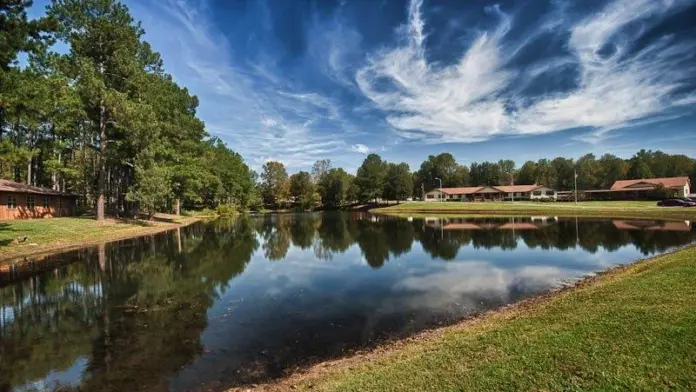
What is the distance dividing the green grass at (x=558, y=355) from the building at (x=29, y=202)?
139 feet

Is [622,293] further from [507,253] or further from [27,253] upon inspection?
[27,253]

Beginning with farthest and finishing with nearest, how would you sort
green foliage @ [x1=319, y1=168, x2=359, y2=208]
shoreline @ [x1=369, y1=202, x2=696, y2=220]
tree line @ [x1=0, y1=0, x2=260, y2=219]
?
green foliage @ [x1=319, y1=168, x2=359, y2=208] → shoreline @ [x1=369, y1=202, x2=696, y2=220] → tree line @ [x1=0, y1=0, x2=260, y2=219]

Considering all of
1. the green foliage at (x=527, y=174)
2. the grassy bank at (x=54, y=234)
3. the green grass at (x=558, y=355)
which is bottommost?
the green grass at (x=558, y=355)

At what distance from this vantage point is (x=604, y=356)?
20.7 ft

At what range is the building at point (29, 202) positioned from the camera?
1372 inches

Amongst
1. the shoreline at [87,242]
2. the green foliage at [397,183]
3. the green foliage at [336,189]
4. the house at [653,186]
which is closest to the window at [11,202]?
the shoreline at [87,242]

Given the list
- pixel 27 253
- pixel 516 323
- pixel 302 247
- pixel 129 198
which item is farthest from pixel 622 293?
pixel 129 198

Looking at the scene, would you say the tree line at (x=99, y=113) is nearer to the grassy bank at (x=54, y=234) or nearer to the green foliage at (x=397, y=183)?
the grassy bank at (x=54, y=234)

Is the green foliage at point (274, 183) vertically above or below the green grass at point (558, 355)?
above

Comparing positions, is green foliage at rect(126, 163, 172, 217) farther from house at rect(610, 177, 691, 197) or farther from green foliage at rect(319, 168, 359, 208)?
house at rect(610, 177, 691, 197)

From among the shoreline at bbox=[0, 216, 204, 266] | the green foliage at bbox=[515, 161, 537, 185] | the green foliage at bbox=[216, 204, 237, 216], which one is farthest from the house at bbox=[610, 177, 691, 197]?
the shoreline at bbox=[0, 216, 204, 266]

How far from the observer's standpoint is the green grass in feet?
18.8

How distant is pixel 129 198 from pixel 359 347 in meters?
36.6

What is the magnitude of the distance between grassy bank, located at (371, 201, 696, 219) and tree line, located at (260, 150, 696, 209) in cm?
2120
